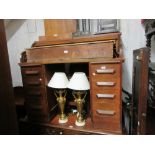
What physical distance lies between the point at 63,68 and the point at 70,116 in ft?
1.77

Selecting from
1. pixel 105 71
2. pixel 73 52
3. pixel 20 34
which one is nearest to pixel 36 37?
pixel 20 34

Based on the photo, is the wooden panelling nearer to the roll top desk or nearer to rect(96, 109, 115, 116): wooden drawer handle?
the roll top desk

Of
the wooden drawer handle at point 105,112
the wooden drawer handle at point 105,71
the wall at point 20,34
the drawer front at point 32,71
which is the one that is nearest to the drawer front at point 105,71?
the wooden drawer handle at point 105,71

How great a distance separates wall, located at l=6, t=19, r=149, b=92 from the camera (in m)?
1.70

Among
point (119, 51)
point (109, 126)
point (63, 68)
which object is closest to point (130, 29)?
point (119, 51)

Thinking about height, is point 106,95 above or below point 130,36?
below

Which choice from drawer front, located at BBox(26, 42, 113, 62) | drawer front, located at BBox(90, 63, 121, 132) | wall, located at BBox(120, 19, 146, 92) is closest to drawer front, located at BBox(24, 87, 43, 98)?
drawer front, located at BBox(26, 42, 113, 62)

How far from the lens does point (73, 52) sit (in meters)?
1.19

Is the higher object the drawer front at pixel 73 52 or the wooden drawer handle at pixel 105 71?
the drawer front at pixel 73 52

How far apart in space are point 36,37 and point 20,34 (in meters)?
0.27

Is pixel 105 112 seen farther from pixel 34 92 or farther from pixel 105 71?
pixel 34 92

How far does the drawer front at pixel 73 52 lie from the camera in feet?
3.64

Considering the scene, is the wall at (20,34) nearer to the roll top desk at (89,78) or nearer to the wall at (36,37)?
the wall at (36,37)
